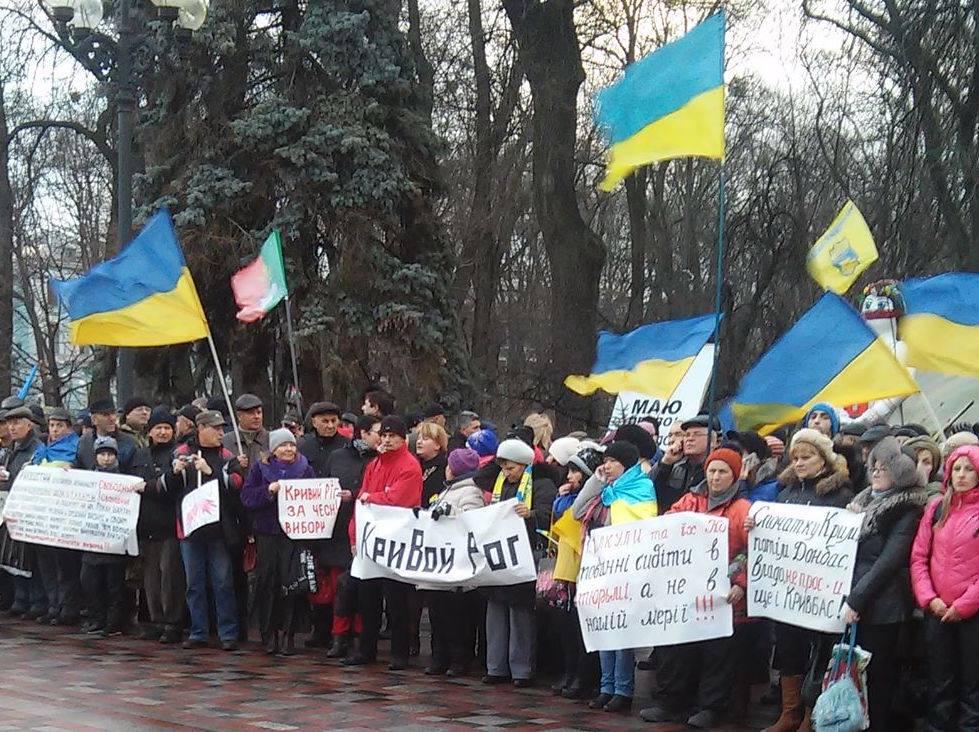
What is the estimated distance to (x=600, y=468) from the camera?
361 inches

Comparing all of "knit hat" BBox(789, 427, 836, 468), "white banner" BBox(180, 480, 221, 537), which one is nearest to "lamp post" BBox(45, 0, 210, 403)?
"white banner" BBox(180, 480, 221, 537)

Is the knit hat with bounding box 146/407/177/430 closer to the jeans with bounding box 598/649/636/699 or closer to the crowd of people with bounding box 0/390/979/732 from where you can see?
the crowd of people with bounding box 0/390/979/732

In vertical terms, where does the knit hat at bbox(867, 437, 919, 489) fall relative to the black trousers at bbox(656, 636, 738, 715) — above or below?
above

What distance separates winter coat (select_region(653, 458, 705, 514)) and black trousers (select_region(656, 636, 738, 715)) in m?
0.96

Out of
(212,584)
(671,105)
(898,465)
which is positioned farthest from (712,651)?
(212,584)

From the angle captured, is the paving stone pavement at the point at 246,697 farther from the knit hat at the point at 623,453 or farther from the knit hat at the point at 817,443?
the knit hat at the point at 817,443

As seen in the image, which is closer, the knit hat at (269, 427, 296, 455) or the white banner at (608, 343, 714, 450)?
the knit hat at (269, 427, 296, 455)

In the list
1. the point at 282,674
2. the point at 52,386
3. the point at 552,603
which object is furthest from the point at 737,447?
the point at 52,386

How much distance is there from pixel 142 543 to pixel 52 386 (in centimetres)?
2469

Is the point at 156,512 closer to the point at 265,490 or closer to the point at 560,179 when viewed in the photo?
the point at 265,490

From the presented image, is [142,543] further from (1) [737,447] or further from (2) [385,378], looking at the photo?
(2) [385,378]

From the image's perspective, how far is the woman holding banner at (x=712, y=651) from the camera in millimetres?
8422

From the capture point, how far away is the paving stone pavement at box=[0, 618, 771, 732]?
8.38 metres

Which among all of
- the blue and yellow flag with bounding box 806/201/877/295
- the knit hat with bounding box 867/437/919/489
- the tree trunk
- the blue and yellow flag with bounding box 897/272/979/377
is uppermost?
the tree trunk
